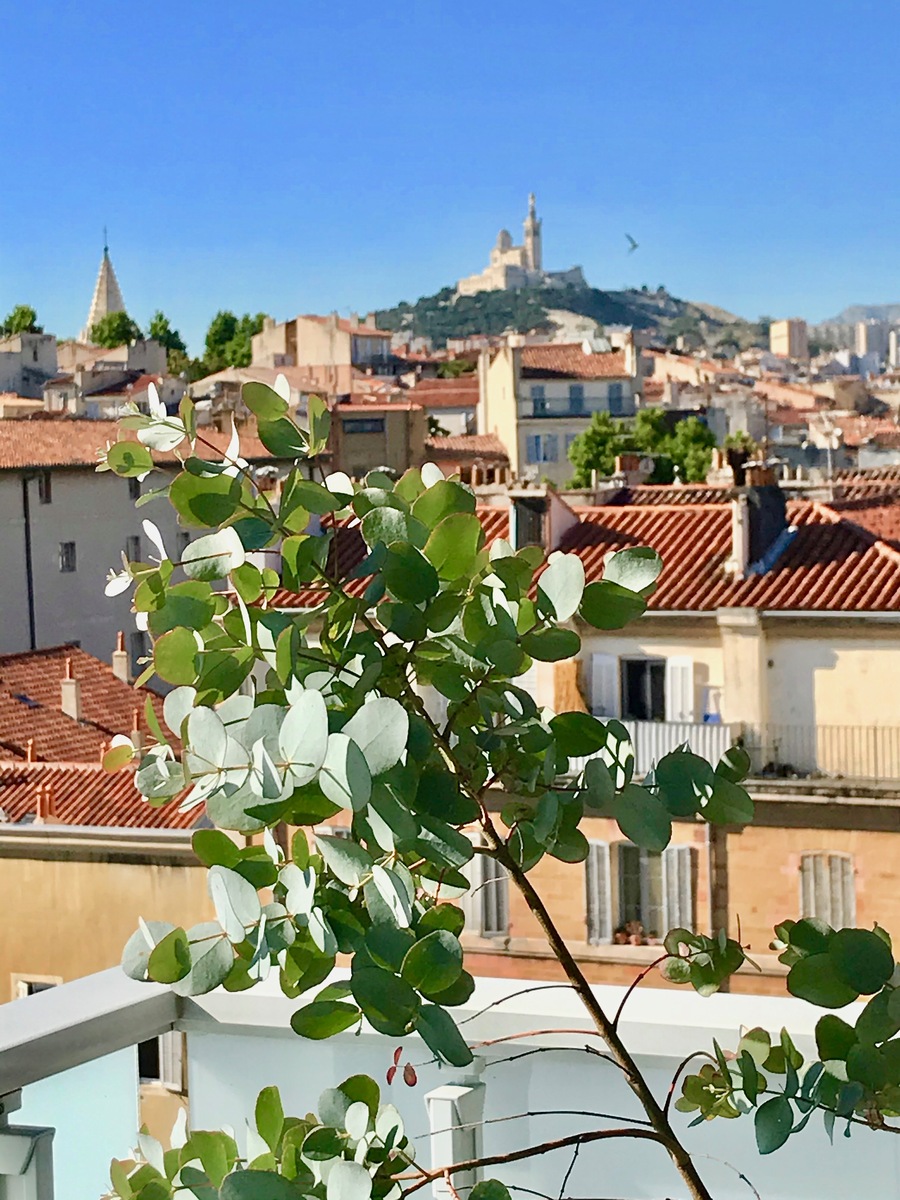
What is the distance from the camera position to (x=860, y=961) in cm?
84

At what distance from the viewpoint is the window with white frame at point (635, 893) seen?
986cm

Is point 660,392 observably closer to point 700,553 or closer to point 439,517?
point 700,553

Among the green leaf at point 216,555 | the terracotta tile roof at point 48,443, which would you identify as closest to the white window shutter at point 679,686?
the terracotta tile roof at point 48,443

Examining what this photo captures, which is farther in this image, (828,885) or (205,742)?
(828,885)

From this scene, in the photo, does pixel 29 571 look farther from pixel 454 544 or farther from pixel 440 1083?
pixel 454 544

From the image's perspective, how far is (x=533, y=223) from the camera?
108 metres

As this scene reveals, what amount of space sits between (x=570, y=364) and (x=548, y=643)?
36.5 m

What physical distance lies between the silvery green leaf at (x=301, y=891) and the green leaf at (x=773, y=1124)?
260 mm

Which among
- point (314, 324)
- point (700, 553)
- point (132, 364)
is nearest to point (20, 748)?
point (700, 553)

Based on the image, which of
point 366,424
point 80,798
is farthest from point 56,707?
point 366,424

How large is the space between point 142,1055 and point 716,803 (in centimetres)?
60

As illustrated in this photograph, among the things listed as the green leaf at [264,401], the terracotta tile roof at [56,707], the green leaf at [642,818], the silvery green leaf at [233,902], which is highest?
the green leaf at [264,401]

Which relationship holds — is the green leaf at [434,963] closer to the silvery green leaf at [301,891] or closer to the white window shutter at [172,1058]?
the silvery green leaf at [301,891]

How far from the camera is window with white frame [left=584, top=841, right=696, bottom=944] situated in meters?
9.86
